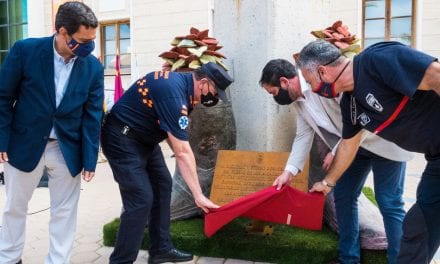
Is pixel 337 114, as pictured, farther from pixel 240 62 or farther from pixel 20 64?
pixel 20 64

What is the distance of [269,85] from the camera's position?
3061mm

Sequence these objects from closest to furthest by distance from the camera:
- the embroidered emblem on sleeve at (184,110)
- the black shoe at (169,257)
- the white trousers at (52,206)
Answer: the embroidered emblem on sleeve at (184,110) → the white trousers at (52,206) → the black shoe at (169,257)

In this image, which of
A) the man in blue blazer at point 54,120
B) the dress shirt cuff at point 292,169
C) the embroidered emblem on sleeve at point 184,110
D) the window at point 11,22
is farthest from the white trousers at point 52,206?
the window at point 11,22

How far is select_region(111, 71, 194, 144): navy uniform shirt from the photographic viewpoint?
265cm

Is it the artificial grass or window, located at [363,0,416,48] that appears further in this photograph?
window, located at [363,0,416,48]

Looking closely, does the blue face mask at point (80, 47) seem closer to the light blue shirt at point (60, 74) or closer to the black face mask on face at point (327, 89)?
the light blue shirt at point (60, 74)

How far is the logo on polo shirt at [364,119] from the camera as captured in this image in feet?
7.43

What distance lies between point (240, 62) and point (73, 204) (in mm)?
1870

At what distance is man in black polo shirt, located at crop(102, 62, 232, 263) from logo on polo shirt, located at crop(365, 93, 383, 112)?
36.0 inches

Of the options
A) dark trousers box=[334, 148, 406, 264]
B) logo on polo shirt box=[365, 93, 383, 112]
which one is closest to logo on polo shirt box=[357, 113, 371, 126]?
logo on polo shirt box=[365, 93, 383, 112]

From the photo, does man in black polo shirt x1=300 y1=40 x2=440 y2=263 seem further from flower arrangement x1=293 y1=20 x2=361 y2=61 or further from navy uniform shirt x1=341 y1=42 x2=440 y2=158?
flower arrangement x1=293 y1=20 x2=361 y2=61

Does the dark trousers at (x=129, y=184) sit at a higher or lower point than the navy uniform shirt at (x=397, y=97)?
lower

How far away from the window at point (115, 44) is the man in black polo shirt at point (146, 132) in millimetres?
10651

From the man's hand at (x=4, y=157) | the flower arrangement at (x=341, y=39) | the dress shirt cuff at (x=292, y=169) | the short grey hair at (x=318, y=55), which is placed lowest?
the dress shirt cuff at (x=292, y=169)
